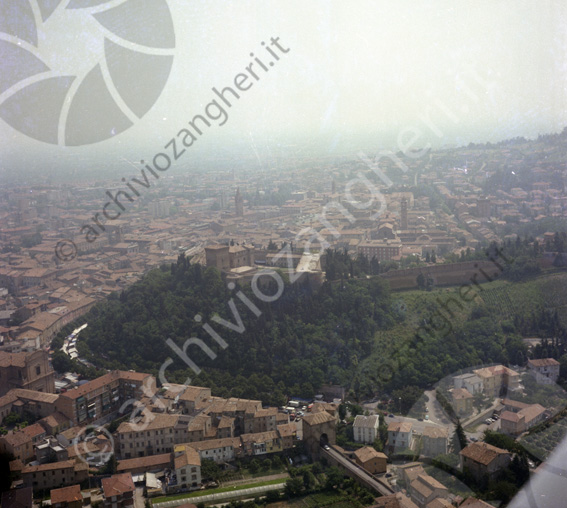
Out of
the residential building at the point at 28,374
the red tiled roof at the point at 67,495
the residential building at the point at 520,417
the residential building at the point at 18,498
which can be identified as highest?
the residential building at the point at 28,374

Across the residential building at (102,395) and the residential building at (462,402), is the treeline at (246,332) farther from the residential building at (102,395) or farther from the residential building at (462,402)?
the residential building at (462,402)

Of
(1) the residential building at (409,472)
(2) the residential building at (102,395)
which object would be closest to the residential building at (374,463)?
(1) the residential building at (409,472)

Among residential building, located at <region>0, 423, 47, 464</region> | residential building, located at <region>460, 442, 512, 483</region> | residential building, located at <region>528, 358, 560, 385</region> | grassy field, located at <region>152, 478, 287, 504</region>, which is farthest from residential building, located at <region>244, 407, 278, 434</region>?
residential building, located at <region>528, 358, 560, 385</region>

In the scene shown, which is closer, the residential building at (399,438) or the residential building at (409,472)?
the residential building at (409,472)

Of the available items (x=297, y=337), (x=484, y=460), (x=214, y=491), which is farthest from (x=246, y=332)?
(x=484, y=460)

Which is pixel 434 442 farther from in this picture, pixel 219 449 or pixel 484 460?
pixel 219 449
